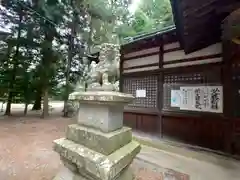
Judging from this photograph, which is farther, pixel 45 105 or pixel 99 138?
pixel 45 105

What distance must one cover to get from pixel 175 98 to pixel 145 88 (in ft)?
4.39

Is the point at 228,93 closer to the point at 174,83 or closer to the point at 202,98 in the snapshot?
the point at 202,98

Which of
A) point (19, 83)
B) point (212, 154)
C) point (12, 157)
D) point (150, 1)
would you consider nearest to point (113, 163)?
point (12, 157)

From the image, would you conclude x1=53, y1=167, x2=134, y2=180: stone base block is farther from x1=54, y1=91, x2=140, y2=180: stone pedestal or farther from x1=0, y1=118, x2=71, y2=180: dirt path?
x1=0, y1=118, x2=71, y2=180: dirt path

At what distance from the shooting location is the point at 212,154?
16.4 feet

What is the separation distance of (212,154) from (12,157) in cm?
533

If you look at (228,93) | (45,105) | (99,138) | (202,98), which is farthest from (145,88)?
(45,105)

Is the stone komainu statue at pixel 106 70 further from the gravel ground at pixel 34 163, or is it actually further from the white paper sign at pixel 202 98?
the white paper sign at pixel 202 98

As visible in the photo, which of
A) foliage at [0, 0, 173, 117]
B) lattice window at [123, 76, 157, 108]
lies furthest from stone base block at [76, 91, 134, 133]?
foliage at [0, 0, 173, 117]

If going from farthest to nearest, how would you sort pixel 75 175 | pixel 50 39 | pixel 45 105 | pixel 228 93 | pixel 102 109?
1. pixel 45 105
2. pixel 50 39
3. pixel 228 93
4. pixel 75 175
5. pixel 102 109

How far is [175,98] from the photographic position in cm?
617

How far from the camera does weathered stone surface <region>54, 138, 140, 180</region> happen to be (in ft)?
6.78

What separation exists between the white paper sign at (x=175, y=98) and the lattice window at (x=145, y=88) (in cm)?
71

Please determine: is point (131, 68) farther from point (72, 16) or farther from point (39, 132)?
point (72, 16)
